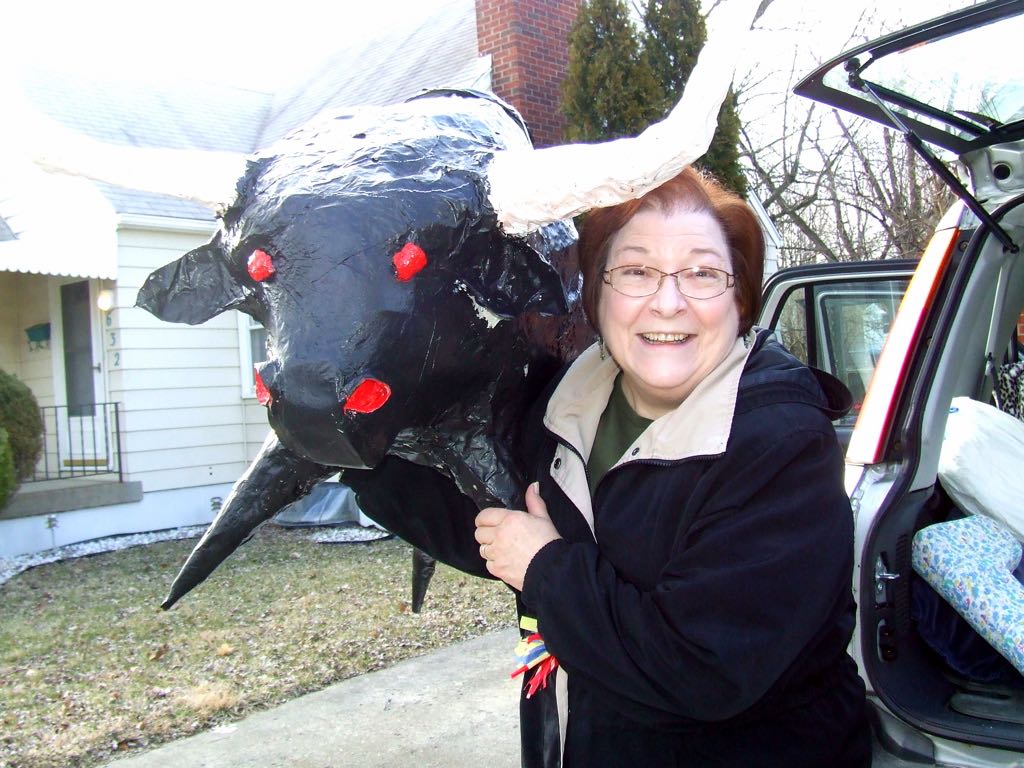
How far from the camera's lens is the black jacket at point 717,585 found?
1380 mm

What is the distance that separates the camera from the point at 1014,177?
2420 millimetres

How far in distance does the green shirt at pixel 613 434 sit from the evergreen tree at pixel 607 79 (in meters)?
6.70

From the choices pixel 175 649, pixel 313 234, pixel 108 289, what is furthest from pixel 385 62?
pixel 313 234

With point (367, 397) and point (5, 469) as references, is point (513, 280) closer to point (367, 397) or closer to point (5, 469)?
point (367, 397)

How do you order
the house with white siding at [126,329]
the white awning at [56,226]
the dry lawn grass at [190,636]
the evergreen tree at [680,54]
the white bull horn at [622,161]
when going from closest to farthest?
the white bull horn at [622,161]
the dry lawn grass at [190,636]
the evergreen tree at [680,54]
the white awning at [56,226]
the house with white siding at [126,329]

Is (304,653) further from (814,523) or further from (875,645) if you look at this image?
(814,523)

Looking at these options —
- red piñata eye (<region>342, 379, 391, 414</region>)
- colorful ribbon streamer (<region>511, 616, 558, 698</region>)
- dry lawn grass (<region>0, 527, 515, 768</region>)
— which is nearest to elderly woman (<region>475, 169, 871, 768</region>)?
colorful ribbon streamer (<region>511, 616, 558, 698</region>)

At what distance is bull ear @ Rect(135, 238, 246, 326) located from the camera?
190 centimetres

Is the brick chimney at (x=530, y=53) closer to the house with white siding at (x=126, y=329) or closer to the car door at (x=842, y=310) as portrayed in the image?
the house with white siding at (x=126, y=329)

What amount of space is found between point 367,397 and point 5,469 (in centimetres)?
735

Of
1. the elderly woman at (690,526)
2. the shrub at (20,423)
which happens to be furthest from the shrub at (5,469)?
the elderly woman at (690,526)

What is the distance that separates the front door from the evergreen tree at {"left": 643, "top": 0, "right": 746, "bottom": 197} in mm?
6344

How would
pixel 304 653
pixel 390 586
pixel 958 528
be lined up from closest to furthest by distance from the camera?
pixel 958 528, pixel 304 653, pixel 390 586

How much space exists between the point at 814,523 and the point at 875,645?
37.3 inches
